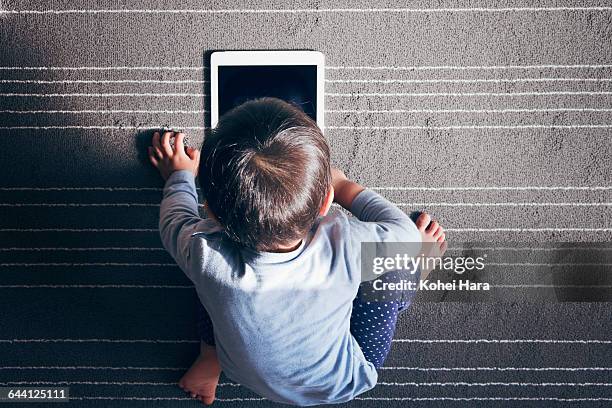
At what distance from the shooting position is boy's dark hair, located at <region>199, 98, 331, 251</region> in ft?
1.84

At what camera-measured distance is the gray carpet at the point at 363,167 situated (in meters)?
0.94

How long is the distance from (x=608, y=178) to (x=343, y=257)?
61 centimetres

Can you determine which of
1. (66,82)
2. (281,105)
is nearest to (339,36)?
(281,105)

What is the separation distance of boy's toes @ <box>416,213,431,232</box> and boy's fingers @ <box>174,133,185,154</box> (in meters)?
0.44

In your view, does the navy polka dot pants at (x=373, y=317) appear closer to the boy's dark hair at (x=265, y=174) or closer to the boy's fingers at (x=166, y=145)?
the boy's dark hair at (x=265, y=174)

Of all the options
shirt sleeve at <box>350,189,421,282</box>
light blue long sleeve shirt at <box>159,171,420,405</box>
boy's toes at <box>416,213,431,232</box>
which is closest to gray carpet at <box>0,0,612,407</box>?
boy's toes at <box>416,213,431,232</box>

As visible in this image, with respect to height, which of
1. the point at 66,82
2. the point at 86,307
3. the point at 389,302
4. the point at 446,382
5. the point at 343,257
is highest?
the point at 66,82

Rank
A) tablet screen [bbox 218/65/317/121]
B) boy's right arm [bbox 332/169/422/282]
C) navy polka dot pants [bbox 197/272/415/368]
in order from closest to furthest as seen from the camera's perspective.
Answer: boy's right arm [bbox 332/169/422/282] → navy polka dot pants [bbox 197/272/415/368] → tablet screen [bbox 218/65/317/121]

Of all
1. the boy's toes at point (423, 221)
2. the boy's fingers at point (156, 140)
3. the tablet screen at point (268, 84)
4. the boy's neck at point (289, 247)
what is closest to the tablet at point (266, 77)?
the tablet screen at point (268, 84)

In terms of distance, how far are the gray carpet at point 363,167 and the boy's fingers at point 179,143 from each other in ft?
0.09

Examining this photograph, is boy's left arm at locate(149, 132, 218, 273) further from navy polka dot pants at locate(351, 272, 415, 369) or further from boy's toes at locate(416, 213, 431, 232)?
boy's toes at locate(416, 213, 431, 232)

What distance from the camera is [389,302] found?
0.80 metres

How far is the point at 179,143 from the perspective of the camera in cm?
93

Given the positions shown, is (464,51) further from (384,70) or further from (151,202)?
(151,202)
